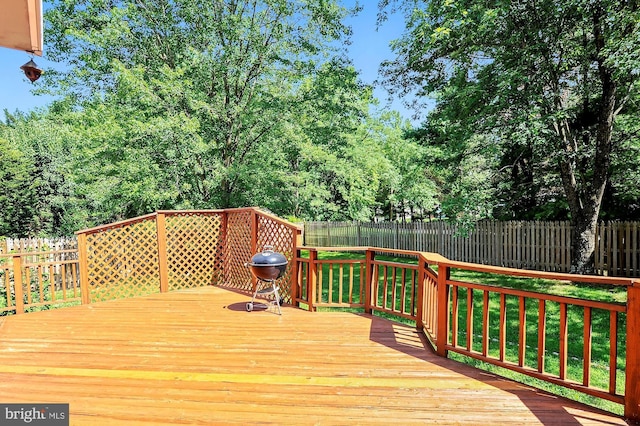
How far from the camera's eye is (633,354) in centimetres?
223

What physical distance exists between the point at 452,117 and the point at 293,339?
6231mm

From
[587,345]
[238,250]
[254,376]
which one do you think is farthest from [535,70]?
[254,376]

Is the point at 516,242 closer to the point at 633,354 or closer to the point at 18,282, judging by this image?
the point at 633,354

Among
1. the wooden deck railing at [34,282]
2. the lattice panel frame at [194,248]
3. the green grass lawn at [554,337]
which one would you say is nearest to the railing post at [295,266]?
the green grass lawn at [554,337]

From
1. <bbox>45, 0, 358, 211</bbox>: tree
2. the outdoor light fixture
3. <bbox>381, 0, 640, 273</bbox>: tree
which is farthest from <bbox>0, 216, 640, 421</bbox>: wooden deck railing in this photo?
<bbox>381, 0, 640, 273</bbox>: tree

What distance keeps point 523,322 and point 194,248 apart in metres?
5.51

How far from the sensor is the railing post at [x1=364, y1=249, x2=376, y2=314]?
4605 mm

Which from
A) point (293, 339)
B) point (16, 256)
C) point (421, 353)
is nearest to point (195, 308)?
point (293, 339)

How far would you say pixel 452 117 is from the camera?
7.92 m

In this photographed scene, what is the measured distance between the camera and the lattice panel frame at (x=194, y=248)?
648 cm

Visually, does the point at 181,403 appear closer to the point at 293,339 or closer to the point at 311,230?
the point at 293,339

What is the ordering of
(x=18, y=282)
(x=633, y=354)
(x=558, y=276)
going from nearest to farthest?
1. (x=633, y=354)
2. (x=558, y=276)
3. (x=18, y=282)

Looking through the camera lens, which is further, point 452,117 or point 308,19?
point 308,19

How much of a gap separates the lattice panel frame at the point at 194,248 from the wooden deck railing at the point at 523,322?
2.28 meters
